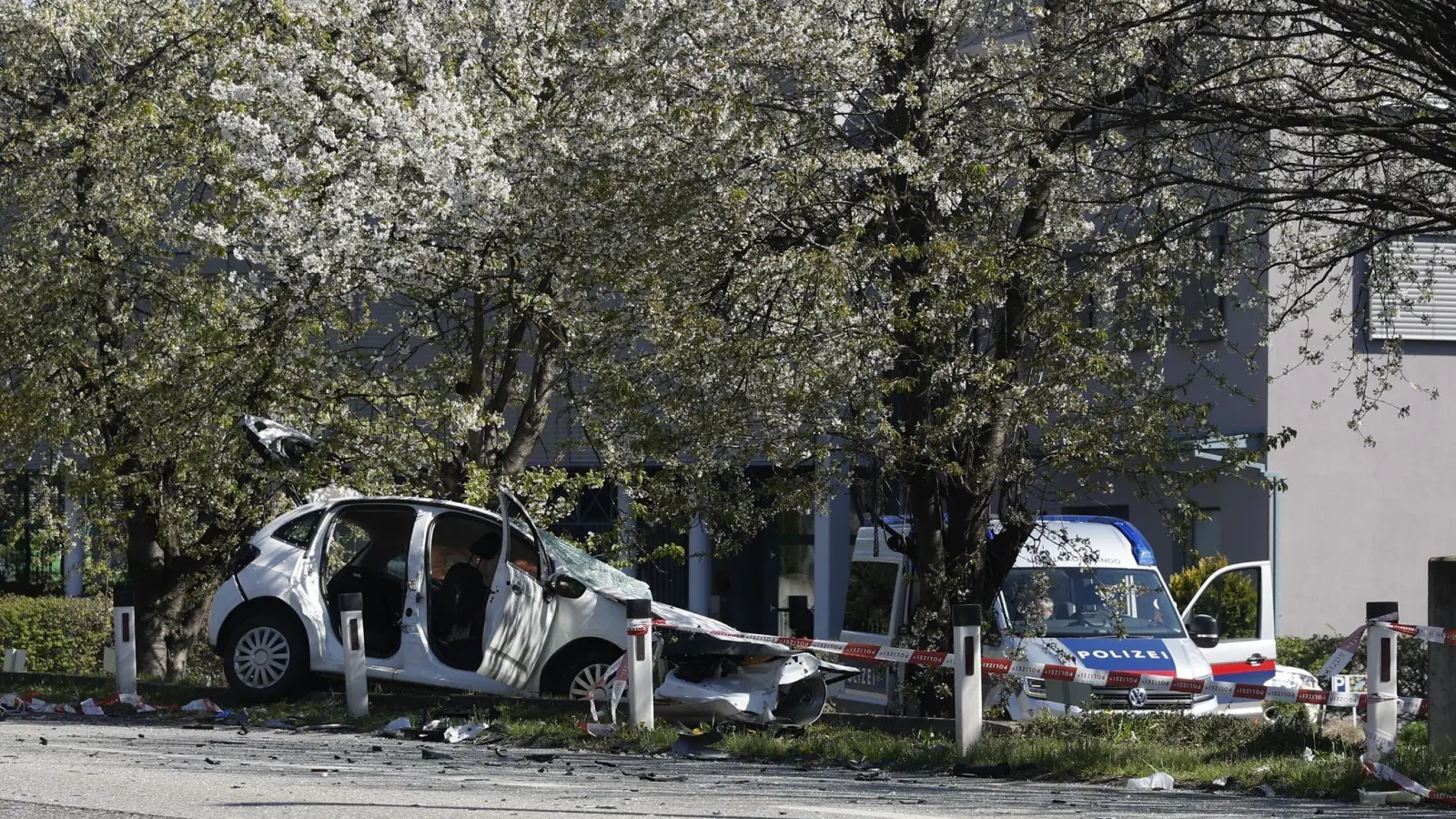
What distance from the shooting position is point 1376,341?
66.9ft

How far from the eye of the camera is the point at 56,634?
73.7 ft

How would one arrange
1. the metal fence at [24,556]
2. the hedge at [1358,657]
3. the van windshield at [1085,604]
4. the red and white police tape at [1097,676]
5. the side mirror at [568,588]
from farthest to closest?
1. the metal fence at [24,556]
2. the hedge at [1358,657]
3. the van windshield at [1085,604]
4. the side mirror at [568,588]
5. the red and white police tape at [1097,676]

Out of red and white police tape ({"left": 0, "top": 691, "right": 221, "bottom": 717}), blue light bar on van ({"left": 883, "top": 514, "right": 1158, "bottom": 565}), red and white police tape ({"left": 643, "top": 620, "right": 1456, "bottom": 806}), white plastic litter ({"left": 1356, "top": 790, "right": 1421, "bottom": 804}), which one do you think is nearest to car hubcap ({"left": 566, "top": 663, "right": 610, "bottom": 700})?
red and white police tape ({"left": 643, "top": 620, "right": 1456, "bottom": 806})

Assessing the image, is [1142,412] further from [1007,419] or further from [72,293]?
[72,293]

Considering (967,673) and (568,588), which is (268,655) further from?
(967,673)

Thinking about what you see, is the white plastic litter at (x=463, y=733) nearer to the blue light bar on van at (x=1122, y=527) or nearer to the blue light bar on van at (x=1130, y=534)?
the blue light bar on van at (x=1122, y=527)

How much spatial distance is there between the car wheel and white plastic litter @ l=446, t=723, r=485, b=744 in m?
1.72

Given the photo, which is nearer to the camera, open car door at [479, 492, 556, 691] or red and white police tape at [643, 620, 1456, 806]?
red and white police tape at [643, 620, 1456, 806]

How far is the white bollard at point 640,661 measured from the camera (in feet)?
38.0

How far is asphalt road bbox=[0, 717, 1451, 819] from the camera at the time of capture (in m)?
8.05

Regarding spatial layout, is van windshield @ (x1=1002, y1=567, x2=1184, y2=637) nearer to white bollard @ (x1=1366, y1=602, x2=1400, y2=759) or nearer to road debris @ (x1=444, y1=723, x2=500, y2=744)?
white bollard @ (x1=1366, y1=602, x2=1400, y2=759)

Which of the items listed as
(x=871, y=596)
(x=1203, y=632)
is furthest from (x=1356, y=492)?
(x=871, y=596)

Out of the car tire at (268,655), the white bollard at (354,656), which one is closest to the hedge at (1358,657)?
the white bollard at (354,656)

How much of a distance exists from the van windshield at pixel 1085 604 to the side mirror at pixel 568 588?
340 cm
